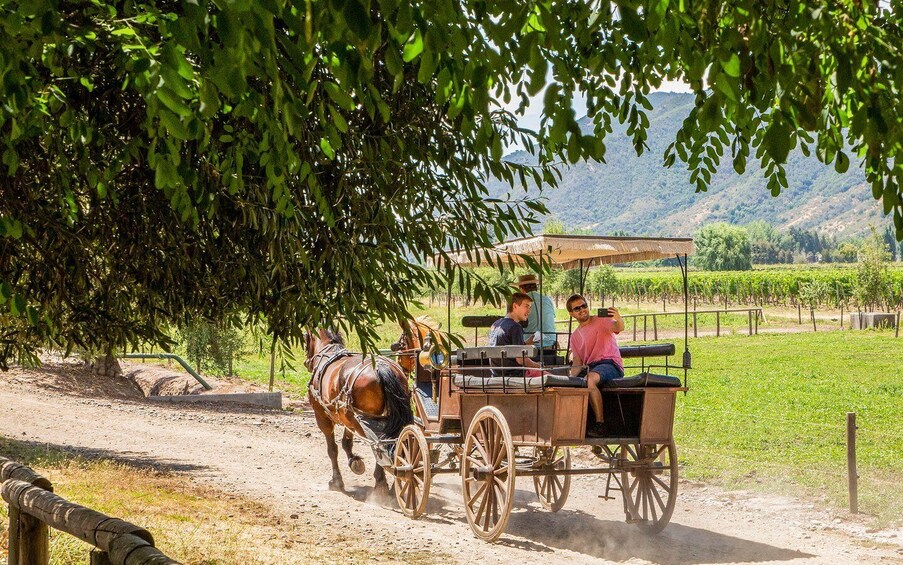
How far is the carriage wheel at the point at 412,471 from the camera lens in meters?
9.61

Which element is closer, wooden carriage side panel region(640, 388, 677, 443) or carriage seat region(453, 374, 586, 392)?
carriage seat region(453, 374, 586, 392)

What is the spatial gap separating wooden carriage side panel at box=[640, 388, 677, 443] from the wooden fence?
17.6ft

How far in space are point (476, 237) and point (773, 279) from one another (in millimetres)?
67311

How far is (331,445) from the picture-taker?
11820mm

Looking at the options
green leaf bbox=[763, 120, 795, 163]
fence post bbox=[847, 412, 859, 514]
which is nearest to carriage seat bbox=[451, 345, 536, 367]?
fence post bbox=[847, 412, 859, 514]

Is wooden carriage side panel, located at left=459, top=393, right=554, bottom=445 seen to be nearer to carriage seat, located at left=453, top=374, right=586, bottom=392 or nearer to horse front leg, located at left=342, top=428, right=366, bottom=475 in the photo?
carriage seat, located at left=453, top=374, right=586, bottom=392

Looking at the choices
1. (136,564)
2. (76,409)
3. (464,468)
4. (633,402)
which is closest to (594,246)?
(633,402)

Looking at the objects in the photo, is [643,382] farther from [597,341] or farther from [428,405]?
[428,405]

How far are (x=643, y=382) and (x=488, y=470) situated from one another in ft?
5.31

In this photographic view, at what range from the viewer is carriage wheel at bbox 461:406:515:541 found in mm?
8523

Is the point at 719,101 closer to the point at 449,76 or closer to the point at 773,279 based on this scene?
the point at 449,76

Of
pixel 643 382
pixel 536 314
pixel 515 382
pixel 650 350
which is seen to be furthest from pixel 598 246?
pixel 515 382

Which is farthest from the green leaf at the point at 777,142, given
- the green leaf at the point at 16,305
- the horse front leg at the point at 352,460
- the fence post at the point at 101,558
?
the horse front leg at the point at 352,460

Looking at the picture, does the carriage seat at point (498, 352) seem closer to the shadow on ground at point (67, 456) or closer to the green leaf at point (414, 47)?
the shadow on ground at point (67, 456)
